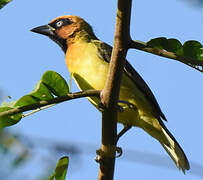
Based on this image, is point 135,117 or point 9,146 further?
point 135,117

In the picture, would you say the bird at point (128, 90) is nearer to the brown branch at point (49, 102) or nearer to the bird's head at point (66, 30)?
the bird's head at point (66, 30)

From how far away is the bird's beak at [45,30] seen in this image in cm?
550

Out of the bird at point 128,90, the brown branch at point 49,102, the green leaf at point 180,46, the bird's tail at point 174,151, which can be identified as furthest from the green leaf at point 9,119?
the bird's tail at point 174,151

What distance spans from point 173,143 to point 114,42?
2513 mm

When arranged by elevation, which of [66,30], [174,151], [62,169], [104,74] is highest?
[66,30]

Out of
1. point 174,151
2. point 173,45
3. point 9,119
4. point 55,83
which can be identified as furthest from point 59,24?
point 9,119

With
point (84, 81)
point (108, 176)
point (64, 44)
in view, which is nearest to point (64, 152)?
point (108, 176)

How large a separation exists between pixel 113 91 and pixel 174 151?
91.5 inches

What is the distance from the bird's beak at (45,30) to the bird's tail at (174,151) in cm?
229

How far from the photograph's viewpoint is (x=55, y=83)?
2.65 meters

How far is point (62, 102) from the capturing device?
2461 mm

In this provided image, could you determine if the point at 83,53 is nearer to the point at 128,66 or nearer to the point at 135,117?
the point at 128,66

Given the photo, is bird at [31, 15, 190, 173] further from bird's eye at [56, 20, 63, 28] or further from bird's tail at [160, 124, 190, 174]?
bird's eye at [56, 20, 63, 28]

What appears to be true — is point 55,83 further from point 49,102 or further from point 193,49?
point 193,49
